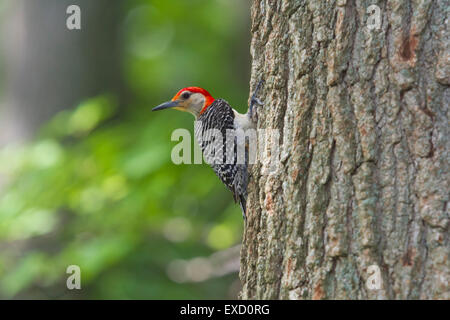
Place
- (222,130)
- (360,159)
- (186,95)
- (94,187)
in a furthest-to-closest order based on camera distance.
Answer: (94,187)
(186,95)
(222,130)
(360,159)

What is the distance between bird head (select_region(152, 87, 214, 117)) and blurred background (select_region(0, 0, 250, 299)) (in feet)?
2.87

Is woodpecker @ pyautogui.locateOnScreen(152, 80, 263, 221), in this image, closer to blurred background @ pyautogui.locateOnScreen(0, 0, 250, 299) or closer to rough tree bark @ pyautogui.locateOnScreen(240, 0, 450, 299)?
rough tree bark @ pyautogui.locateOnScreen(240, 0, 450, 299)

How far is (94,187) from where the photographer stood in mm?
5203

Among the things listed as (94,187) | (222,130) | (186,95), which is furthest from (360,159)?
(94,187)

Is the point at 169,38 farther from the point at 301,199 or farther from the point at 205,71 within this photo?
the point at 301,199

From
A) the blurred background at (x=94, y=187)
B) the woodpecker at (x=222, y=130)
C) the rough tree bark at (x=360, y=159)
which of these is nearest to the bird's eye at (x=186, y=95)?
the woodpecker at (x=222, y=130)

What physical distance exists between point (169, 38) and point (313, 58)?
→ 964 centimetres

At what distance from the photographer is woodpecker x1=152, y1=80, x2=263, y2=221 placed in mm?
3534

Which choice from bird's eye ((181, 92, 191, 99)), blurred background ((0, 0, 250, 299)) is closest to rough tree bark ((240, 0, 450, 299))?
bird's eye ((181, 92, 191, 99))

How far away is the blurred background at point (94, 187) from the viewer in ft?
16.7

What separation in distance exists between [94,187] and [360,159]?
340cm

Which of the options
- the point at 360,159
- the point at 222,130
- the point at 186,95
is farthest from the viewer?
the point at 186,95

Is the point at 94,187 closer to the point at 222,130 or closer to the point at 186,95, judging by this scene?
the point at 186,95
